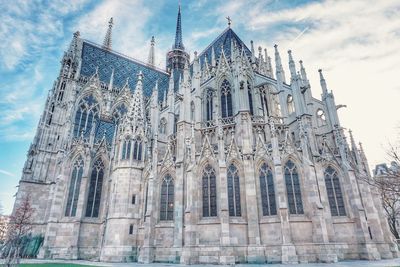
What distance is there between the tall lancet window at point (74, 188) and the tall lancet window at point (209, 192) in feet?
41.0

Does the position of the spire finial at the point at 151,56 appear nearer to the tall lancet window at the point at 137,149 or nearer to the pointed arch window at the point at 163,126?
the pointed arch window at the point at 163,126

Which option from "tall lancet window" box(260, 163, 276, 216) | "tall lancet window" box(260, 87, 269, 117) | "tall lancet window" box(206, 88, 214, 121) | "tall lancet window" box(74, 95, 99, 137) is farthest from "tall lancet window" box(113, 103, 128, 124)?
"tall lancet window" box(260, 163, 276, 216)

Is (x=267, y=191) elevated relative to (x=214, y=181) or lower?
lower

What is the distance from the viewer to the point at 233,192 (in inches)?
715

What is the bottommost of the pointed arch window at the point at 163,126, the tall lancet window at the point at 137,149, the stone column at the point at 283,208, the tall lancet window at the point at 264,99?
the stone column at the point at 283,208

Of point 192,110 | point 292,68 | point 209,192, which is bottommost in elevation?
point 209,192

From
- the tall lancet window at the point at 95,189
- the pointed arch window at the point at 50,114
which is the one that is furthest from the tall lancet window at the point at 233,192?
the pointed arch window at the point at 50,114

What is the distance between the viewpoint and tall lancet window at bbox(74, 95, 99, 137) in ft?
95.9

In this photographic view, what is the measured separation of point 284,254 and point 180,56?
40.7 m

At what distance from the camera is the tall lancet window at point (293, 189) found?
683 inches

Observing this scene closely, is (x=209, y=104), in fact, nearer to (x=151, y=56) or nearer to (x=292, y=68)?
(x=292, y=68)

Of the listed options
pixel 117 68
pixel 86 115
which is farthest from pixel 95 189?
pixel 117 68

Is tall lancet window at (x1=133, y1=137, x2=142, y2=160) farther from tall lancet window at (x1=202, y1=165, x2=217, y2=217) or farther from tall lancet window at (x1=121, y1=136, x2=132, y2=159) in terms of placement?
tall lancet window at (x1=202, y1=165, x2=217, y2=217)

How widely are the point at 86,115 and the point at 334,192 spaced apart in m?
27.0
